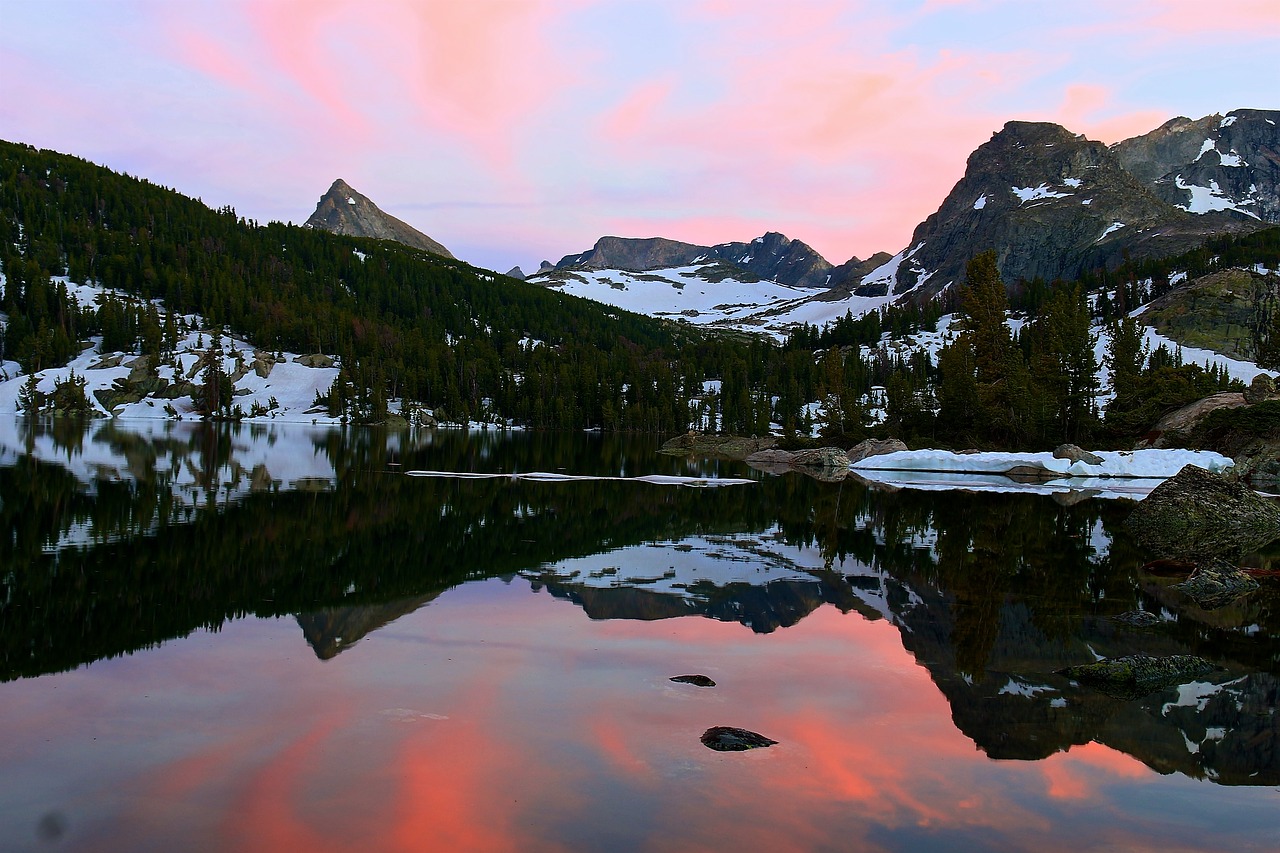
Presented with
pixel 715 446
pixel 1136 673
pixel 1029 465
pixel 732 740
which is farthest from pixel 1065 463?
pixel 732 740

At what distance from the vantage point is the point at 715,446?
319 feet

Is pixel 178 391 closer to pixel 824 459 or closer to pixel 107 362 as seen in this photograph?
pixel 107 362

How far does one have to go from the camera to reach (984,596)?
18.1 m

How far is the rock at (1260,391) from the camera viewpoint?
211 feet

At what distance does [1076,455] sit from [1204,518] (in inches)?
1358

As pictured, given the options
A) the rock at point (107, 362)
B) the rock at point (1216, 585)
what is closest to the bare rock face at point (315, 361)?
the rock at point (107, 362)

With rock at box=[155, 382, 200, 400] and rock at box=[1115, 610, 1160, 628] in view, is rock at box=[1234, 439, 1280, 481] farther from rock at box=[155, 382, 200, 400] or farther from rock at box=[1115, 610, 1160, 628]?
rock at box=[155, 382, 200, 400]

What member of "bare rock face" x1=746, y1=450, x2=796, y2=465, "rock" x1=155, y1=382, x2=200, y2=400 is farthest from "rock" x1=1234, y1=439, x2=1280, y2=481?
"rock" x1=155, y1=382, x2=200, y2=400

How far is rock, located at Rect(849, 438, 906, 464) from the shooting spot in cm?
6850

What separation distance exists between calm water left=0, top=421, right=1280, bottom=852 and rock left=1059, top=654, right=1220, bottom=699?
1.04ft

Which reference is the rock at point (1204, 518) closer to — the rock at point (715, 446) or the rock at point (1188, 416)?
the rock at point (1188, 416)

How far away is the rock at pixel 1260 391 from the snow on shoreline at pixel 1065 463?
14.1 metres

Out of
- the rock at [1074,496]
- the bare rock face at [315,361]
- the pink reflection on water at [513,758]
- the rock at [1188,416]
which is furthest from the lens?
the bare rock face at [315,361]

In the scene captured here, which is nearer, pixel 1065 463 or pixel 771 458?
pixel 1065 463
